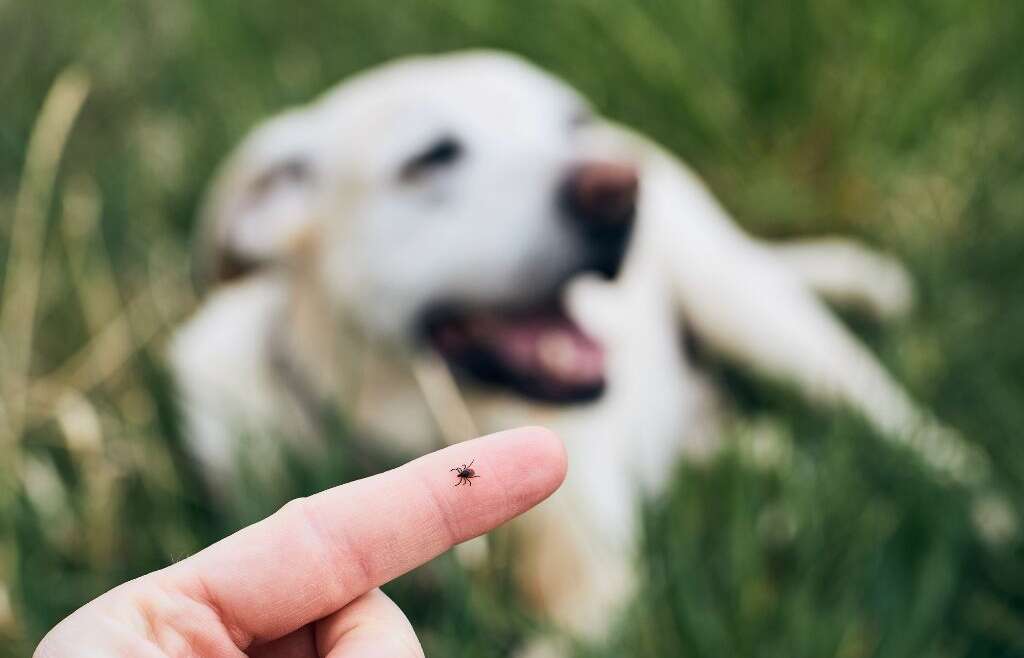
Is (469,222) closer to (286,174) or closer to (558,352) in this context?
(558,352)

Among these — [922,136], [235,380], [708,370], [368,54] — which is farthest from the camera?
[368,54]

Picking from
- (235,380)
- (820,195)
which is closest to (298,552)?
(235,380)

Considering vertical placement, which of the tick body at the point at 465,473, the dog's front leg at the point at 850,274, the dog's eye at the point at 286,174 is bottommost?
the dog's front leg at the point at 850,274

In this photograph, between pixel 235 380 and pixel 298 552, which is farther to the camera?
pixel 235 380

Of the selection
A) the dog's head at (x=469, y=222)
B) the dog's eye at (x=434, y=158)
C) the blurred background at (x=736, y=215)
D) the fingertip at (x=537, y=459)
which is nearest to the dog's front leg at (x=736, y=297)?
the blurred background at (x=736, y=215)

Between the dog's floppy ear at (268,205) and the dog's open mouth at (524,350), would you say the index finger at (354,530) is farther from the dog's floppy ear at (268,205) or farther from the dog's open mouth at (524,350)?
the dog's floppy ear at (268,205)

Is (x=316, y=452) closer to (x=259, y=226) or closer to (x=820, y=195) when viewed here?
(x=259, y=226)

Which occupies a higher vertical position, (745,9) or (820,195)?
(745,9)

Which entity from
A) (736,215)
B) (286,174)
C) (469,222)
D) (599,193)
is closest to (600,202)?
(599,193)
